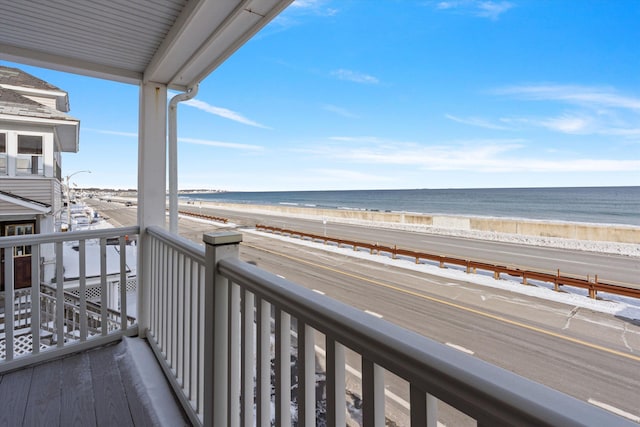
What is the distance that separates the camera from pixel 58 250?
2072 millimetres

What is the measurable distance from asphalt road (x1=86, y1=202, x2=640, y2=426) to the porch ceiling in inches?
78.5

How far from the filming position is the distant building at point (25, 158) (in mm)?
3705

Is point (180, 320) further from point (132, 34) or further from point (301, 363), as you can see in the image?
point (132, 34)

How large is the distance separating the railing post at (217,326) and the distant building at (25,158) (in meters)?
3.97

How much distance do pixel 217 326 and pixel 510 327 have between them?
4.14 m

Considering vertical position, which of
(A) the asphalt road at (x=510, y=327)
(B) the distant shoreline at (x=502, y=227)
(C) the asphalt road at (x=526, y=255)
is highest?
(B) the distant shoreline at (x=502, y=227)

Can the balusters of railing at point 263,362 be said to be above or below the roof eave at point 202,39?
below

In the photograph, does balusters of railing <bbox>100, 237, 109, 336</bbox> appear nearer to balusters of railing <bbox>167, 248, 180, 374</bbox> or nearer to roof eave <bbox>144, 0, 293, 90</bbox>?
balusters of railing <bbox>167, 248, 180, 374</bbox>

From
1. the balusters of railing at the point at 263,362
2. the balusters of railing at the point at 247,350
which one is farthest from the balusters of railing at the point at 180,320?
the balusters of railing at the point at 263,362

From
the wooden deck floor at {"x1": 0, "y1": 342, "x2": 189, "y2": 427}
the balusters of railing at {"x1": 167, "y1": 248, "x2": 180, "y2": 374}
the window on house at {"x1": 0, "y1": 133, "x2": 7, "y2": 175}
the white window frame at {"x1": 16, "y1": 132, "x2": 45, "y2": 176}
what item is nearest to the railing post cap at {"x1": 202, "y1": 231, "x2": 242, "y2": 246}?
the balusters of railing at {"x1": 167, "y1": 248, "x2": 180, "y2": 374}

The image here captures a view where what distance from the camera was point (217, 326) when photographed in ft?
3.63

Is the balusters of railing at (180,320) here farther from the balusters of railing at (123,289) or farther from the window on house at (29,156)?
the window on house at (29,156)

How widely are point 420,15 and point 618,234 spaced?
1288 cm

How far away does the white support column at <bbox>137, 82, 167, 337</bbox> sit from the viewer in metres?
2.32
